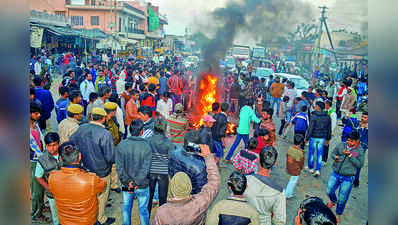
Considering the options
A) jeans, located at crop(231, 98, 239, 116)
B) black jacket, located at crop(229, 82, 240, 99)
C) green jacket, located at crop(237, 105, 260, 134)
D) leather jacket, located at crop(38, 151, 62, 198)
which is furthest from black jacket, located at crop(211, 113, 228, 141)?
jeans, located at crop(231, 98, 239, 116)

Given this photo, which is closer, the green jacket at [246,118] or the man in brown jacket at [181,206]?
the man in brown jacket at [181,206]

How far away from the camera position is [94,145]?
13.2 feet

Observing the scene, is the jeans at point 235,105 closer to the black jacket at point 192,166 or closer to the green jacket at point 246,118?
the green jacket at point 246,118

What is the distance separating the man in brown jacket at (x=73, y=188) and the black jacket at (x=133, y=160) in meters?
0.68

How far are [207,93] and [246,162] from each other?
8823 mm

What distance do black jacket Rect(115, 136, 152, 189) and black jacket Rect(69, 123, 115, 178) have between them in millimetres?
328

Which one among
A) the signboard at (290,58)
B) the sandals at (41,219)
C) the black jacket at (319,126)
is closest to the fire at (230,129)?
the black jacket at (319,126)

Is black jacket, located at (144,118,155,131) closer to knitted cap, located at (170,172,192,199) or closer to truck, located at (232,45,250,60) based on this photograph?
knitted cap, located at (170,172,192,199)

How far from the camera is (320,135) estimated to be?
6.43 m

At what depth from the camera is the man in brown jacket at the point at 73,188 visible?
9.85 feet

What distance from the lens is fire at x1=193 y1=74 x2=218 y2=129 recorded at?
1176 cm
